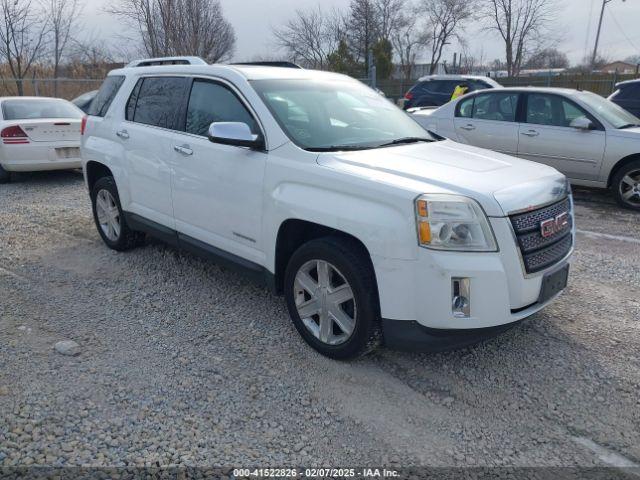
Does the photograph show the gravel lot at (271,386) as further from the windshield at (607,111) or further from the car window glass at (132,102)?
the windshield at (607,111)

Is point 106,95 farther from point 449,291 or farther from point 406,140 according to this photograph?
point 449,291

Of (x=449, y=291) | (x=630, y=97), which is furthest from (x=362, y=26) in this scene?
(x=449, y=291)

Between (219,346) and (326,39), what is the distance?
41.6m

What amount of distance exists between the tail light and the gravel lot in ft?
15.7

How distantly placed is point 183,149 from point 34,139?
19.1 ft

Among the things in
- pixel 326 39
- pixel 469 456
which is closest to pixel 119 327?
pixel 469 456

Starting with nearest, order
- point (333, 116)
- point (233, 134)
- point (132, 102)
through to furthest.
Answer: point (233, 134)
point (333, 116)
point (132, 102)

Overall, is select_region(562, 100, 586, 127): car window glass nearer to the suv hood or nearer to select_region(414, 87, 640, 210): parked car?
select_region(414, 87, 640, 210): parked car

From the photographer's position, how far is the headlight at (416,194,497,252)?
2904mm

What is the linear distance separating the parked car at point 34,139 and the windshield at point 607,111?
8034mm

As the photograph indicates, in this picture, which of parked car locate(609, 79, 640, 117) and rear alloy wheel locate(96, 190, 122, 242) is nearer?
rear alloy wheel locate(96, 190, 122, 242)

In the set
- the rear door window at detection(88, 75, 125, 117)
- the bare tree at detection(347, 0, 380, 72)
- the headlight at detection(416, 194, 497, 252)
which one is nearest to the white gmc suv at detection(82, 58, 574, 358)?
the headlight at detection(416, 194, 497, 252)

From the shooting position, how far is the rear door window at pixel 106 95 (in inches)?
214

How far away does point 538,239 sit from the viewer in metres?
3.17
